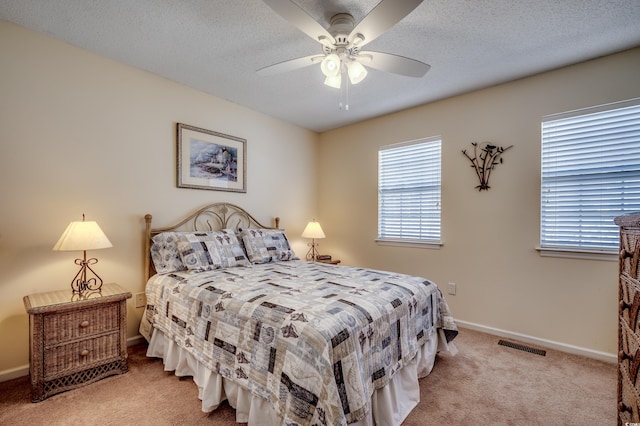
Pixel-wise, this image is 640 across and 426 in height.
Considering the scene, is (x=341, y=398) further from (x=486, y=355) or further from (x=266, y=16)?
(x=266, y=16)

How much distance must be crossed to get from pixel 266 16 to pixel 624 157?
3.01 m

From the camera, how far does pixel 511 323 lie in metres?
2.86

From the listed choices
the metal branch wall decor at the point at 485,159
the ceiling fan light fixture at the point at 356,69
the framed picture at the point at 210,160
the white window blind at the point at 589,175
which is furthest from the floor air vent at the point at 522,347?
the framed picture at the point at 210,160

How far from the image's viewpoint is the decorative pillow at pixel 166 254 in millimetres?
2529

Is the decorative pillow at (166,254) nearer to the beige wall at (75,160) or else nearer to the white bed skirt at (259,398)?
the beige wall at (75,160)

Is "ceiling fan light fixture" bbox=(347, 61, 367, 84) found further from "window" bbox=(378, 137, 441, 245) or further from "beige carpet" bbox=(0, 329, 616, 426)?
"beige carpet" bbox=(0, 329, 616, 426)

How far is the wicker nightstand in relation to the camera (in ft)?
6.02

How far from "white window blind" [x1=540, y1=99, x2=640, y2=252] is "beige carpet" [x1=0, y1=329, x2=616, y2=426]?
3.56 ft

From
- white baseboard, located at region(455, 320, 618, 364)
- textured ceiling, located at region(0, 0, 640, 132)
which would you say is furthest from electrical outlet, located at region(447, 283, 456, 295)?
textured ceiling, located at region(0, 0, 640, 132)

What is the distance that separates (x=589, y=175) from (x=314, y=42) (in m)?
2.60

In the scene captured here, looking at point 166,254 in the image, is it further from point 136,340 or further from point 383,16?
point 383,16

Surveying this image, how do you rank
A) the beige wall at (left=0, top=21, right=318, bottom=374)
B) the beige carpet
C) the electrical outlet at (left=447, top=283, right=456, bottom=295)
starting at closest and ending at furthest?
Answer: the beige carpet < the beige wall at (left=0, top=21, right=318, bottom=374) < the electrical outlet at (left=447, top=283, right=456, bottom=295)

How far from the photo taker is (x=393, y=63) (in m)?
1.95

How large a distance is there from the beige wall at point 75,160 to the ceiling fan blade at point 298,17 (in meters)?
1.89
